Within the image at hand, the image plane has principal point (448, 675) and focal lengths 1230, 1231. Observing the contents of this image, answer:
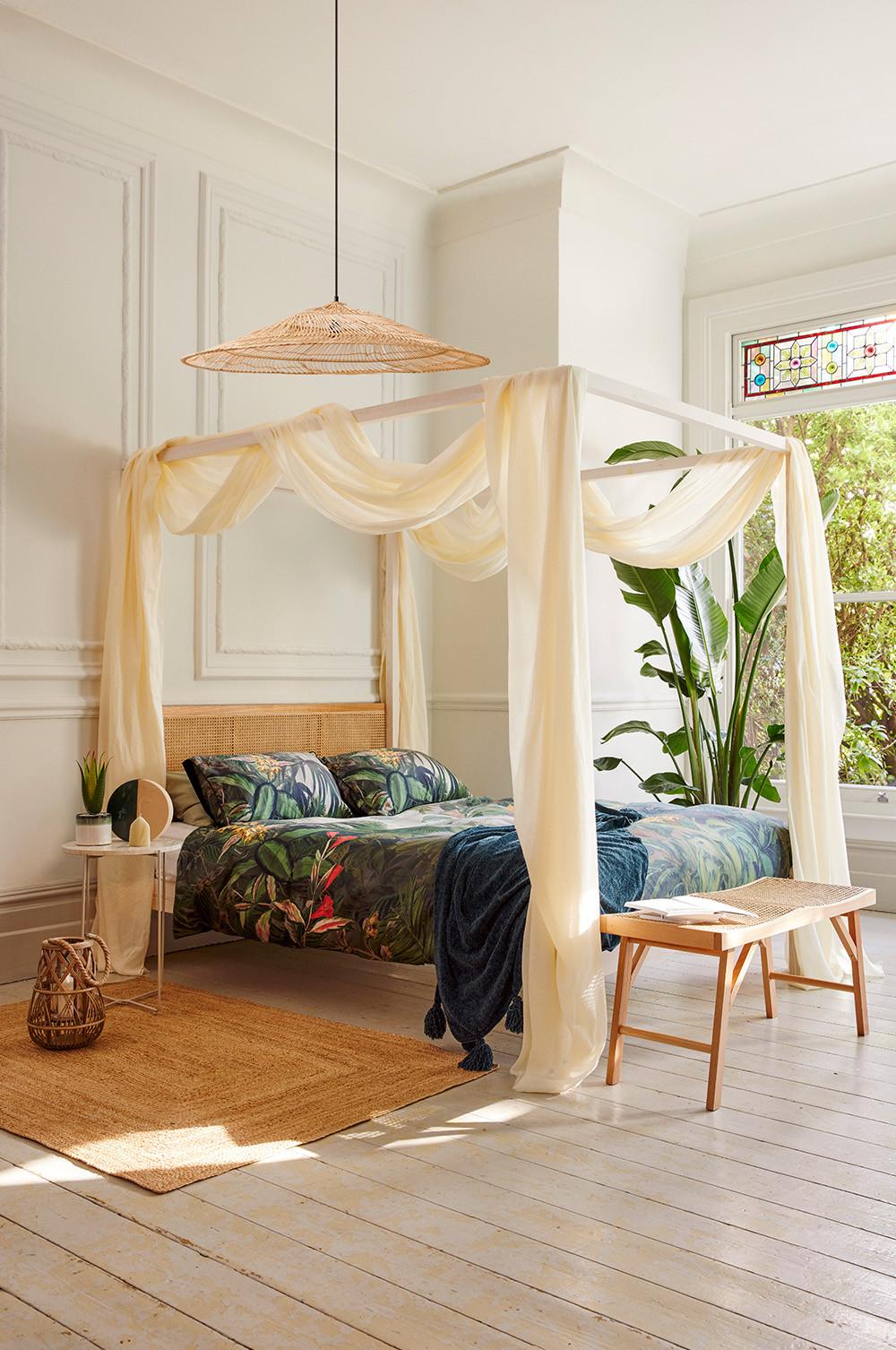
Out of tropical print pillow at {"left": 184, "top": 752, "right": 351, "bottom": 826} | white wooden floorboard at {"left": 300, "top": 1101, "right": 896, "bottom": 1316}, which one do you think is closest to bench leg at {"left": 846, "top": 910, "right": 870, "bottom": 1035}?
white wooden floorboard at {"left": 300, "top": 1101, "right": 896, "bottom": 1316}

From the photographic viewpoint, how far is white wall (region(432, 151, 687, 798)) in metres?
6.32

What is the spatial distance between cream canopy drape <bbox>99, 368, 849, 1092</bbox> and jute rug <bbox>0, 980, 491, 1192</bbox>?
0.48 meters

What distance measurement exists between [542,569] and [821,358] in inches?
151

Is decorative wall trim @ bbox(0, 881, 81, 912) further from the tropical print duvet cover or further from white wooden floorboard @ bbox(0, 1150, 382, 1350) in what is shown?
white wooden floorboard @ bbox(0, 1150, 382, 1350)

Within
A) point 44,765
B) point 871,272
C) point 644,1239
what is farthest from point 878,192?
point 644,1239

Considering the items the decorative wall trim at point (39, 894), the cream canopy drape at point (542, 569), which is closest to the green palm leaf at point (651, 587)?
the cream canopy drape at point (542, 569)

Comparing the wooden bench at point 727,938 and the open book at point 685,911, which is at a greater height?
the open book at point 685,911

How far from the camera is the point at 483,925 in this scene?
3.75 metres

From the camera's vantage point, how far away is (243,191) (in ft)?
18.8

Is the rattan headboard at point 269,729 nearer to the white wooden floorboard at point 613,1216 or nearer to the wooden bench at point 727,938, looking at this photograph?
the wooden bench at point 727,938

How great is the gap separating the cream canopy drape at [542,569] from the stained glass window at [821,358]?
87.6 inches

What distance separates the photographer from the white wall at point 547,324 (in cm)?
632

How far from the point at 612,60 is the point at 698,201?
166cm

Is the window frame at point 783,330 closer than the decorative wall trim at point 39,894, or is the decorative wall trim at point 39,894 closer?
the decorative wall trim at point 39,894
